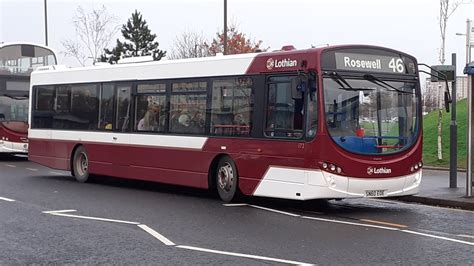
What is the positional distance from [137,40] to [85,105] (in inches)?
2092

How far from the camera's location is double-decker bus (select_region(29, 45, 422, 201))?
11461 millimetres

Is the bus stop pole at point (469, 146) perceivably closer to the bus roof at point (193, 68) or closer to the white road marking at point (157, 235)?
the bus roof at point (193, 68)

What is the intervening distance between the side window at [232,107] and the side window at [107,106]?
388 cm

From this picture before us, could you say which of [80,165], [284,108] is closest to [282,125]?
[284,108]

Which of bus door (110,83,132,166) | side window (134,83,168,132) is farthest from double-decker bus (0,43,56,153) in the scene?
side window (134,83,168,132)

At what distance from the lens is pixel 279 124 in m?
12.1

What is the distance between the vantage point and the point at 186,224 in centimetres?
1037

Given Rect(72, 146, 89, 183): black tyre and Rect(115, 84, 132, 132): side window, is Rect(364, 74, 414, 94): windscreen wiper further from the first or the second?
Rect(72, 146, 89, 183): black tyre

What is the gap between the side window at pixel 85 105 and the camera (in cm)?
1698

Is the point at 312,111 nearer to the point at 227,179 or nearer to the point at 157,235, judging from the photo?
the point at 227,179

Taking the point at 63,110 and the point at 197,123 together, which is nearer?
the point at 197,123

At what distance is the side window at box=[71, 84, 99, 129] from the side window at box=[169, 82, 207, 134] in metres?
3.20

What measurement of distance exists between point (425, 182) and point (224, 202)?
6.01 meters

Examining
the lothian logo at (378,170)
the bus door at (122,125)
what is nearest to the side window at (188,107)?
the bus door at (122,125)
